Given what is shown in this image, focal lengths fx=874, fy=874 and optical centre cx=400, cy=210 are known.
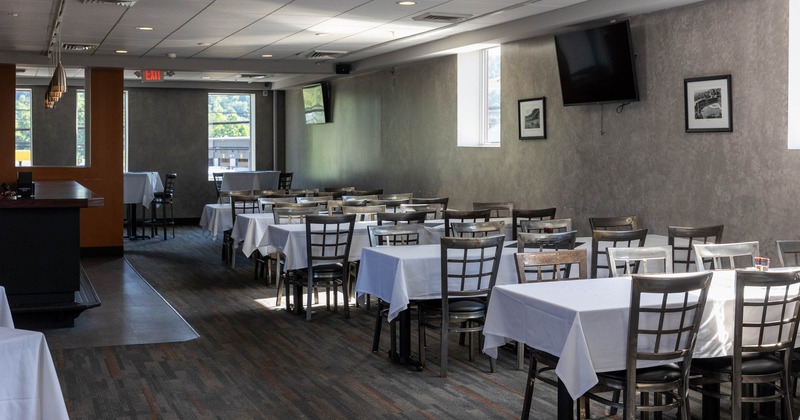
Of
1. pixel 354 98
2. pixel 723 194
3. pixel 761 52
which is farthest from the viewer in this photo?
pixel 354 98

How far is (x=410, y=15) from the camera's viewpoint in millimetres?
9234

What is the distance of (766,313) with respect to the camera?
4.22 m

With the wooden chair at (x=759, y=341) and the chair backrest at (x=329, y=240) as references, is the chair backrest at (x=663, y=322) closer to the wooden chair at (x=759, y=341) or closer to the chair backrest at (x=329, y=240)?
the wooden chair at (x=759, y=341)

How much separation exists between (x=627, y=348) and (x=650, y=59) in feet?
15.7

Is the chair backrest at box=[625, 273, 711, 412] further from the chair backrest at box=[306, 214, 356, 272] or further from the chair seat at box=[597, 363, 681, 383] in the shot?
the chair backrest at box=[306, 214, 356, 272]

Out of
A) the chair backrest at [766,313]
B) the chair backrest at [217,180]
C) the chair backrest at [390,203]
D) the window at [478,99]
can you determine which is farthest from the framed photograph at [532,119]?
the chair backrest at [217,180]

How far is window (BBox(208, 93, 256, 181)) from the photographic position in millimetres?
19062

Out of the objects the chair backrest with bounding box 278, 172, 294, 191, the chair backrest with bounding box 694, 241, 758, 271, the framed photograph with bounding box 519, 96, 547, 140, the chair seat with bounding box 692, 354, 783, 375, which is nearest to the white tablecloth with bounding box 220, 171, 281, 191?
the chair backrest with bounding box 278, 172, 294, 191

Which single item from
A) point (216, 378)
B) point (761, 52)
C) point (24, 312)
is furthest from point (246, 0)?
point (761, 52)

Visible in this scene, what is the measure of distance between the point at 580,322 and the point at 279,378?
2.59 meters

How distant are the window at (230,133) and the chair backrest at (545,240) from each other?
A: 46.2 ft

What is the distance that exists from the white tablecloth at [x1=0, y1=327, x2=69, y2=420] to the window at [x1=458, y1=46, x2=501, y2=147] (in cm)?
846

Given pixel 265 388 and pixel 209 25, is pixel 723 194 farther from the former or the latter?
pixel 209 25

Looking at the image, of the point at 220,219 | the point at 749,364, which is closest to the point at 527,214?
the point at 749,364
